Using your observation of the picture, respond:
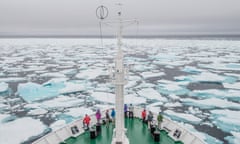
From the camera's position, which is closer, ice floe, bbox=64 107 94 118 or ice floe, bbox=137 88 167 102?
ice floe, bbox=64 107 94 118

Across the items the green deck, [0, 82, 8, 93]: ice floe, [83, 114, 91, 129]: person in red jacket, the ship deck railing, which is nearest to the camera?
the ship deck railing

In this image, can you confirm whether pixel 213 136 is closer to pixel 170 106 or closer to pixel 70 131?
pixel 170 106

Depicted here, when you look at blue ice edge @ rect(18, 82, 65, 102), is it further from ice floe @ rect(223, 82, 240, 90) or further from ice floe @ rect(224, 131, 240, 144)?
ice floe @ rect(223, 82, 240, 90)

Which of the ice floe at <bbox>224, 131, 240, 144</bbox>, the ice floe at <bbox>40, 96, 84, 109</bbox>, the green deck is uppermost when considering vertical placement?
the green deck

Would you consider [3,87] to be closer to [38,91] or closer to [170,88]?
[38,91]

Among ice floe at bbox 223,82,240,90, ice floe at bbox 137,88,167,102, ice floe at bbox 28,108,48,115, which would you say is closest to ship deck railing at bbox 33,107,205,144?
ice floe at bbox 28,108,48,115

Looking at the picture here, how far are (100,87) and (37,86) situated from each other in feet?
13.4

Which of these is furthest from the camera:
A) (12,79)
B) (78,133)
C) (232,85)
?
(12,79)

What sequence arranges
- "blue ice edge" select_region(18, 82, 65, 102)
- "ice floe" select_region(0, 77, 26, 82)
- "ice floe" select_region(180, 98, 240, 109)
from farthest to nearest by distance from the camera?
"ice floe" select_region(0, 77, 26, 82), "blue ice edge" select_region(18, 82, 65, 102), "ice floe" select_region(180, 98, 240, 109)

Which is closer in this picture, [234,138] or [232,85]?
[234,138]

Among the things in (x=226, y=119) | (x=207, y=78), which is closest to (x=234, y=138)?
(x=226, y=119)

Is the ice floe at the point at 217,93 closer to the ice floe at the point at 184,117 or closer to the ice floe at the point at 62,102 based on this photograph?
the ice floe at the point at 184,117

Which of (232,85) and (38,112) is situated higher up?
(232,85)

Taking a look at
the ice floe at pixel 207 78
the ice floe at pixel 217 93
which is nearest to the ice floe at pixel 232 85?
the ice floe at pixel 207 78
